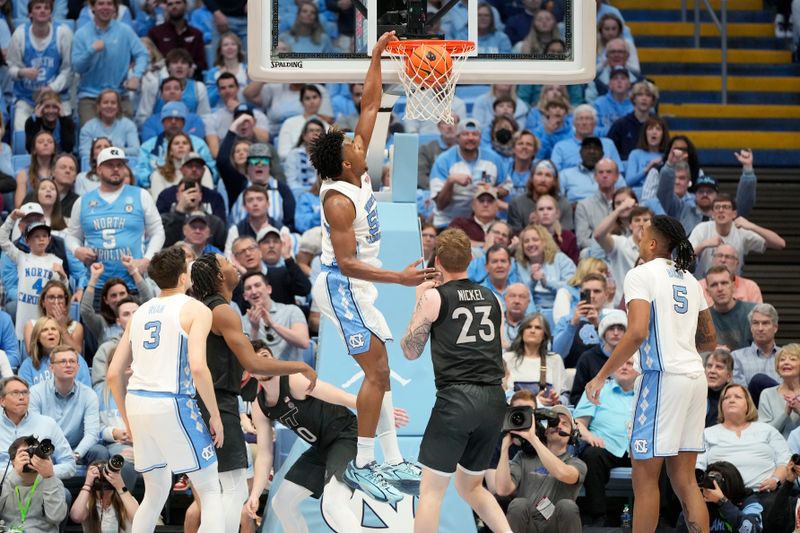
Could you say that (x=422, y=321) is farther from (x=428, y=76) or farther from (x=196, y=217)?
(x=196, y=217)

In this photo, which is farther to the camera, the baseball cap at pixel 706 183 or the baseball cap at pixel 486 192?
the baseball cap at pixel 706 183

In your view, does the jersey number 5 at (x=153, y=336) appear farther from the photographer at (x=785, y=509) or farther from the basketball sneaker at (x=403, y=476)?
the photographer at (x=785, y=509)

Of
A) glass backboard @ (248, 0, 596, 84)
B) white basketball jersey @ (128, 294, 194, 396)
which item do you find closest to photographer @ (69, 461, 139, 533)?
white basketball jersey @ (128, 294, 194, 396)

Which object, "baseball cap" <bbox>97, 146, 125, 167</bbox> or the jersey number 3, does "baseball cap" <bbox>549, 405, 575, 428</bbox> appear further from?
"baseball cap" <bbox>97, 146, 125, 167</bbox>

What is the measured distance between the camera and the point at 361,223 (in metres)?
8.57

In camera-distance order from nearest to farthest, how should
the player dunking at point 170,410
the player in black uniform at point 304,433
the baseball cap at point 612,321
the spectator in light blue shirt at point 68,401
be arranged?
the player dunking at point 170,410, the player in black uniform at point 304,433, the spectator in light blue shirt at point 68,401, the baseball cap at point 612,321

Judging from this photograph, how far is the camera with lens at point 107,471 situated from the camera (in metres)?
10.1

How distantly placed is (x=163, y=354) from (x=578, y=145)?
25.6 feet

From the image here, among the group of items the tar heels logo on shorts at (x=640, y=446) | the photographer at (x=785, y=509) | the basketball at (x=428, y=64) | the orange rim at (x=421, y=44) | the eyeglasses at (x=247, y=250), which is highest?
the orange rim at (x=421, y=44)

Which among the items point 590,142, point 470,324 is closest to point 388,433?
point 470,324

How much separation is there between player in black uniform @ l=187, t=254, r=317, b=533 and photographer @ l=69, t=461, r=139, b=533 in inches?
73.2

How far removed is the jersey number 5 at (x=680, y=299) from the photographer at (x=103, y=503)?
4216 millimetres

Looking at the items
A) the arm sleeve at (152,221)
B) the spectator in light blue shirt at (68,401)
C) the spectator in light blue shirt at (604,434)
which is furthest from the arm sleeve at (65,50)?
the spectator in light blue shirt at (604,434)

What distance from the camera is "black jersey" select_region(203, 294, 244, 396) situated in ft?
28.1
